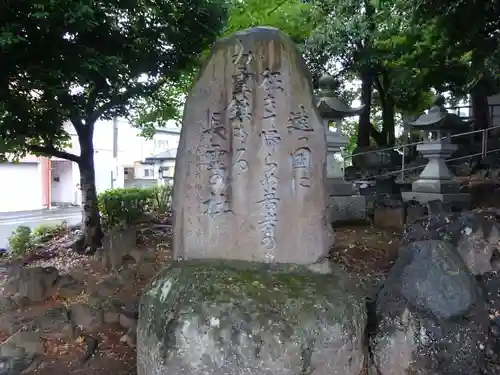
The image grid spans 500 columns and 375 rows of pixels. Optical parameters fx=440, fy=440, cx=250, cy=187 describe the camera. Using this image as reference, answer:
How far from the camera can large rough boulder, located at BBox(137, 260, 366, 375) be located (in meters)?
2.46

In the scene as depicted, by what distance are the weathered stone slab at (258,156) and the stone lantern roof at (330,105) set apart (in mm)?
4044

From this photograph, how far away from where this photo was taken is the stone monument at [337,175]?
6.81 meters

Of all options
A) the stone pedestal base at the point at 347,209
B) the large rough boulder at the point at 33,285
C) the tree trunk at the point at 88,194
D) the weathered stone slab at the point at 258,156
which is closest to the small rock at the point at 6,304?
the large rough boulder at the point at 33,285

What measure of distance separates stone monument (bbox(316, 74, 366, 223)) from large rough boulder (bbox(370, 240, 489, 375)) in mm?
3494

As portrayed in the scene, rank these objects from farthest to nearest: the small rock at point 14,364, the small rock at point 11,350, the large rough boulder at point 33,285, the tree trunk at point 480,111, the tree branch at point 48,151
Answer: the tree trunk at point 480,111
the tree branch at point 48,151
the large rough boulder at point 33,285
the small rock at point 11,350
the small rock at point 14,364

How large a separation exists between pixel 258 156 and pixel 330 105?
4.40 m

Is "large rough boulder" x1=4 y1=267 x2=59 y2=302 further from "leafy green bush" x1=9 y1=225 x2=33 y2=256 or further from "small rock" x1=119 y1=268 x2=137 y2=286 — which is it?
"leafy green bush" x1=9 y1=225 x2=33 y2=256

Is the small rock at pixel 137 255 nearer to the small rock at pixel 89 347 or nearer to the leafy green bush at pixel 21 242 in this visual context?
the small rock at pixel 89 347

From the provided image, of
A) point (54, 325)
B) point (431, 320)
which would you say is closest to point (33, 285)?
point (54, 325)

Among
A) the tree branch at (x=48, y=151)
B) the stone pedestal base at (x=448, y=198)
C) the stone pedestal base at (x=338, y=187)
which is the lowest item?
the stone pedestal base at (x=448, y=198)

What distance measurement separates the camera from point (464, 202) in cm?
735

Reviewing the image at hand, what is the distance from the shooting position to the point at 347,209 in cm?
685

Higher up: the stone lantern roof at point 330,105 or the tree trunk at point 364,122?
the tree trunk at point 364,122

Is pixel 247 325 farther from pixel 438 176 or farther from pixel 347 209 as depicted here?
pixel 438 176
